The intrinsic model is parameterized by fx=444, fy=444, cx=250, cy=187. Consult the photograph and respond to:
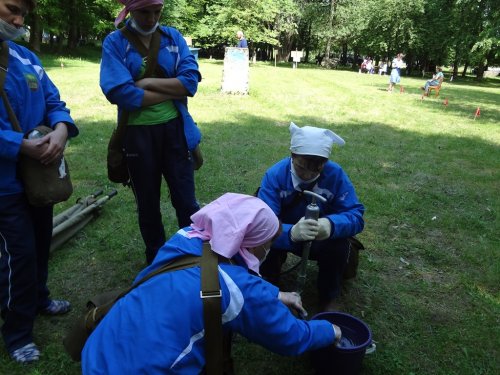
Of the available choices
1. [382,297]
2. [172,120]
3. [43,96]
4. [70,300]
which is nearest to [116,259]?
[70,300]

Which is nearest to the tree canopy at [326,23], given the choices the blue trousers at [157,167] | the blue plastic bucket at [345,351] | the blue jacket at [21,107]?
the blue trousers at [157,167]

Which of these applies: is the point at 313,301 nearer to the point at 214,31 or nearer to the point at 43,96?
the point at 43,96

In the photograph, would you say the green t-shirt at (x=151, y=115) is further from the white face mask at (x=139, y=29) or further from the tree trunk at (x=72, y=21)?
the tree trunk at (x=72, y=21)

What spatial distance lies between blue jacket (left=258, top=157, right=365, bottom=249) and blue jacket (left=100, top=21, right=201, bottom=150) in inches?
25.4

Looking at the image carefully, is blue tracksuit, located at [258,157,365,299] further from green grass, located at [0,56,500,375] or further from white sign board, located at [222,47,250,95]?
white sign board, located at [222,47,250,95]

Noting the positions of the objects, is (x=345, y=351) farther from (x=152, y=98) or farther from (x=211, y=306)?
(x=152, y=98)

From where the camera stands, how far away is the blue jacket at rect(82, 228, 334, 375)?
158 centimetres

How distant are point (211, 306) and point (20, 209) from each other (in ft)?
4.40

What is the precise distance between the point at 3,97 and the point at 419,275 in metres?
3.30

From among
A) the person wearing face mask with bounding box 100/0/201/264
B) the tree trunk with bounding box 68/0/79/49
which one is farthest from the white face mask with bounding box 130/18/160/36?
the tree trunk with bounding box 68/0/79/49

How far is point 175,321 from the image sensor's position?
1578 mm

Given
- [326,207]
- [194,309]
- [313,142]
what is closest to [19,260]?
[194,309]

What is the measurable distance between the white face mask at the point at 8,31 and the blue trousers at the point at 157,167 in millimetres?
869

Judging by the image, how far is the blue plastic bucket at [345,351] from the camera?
2.24 metres
